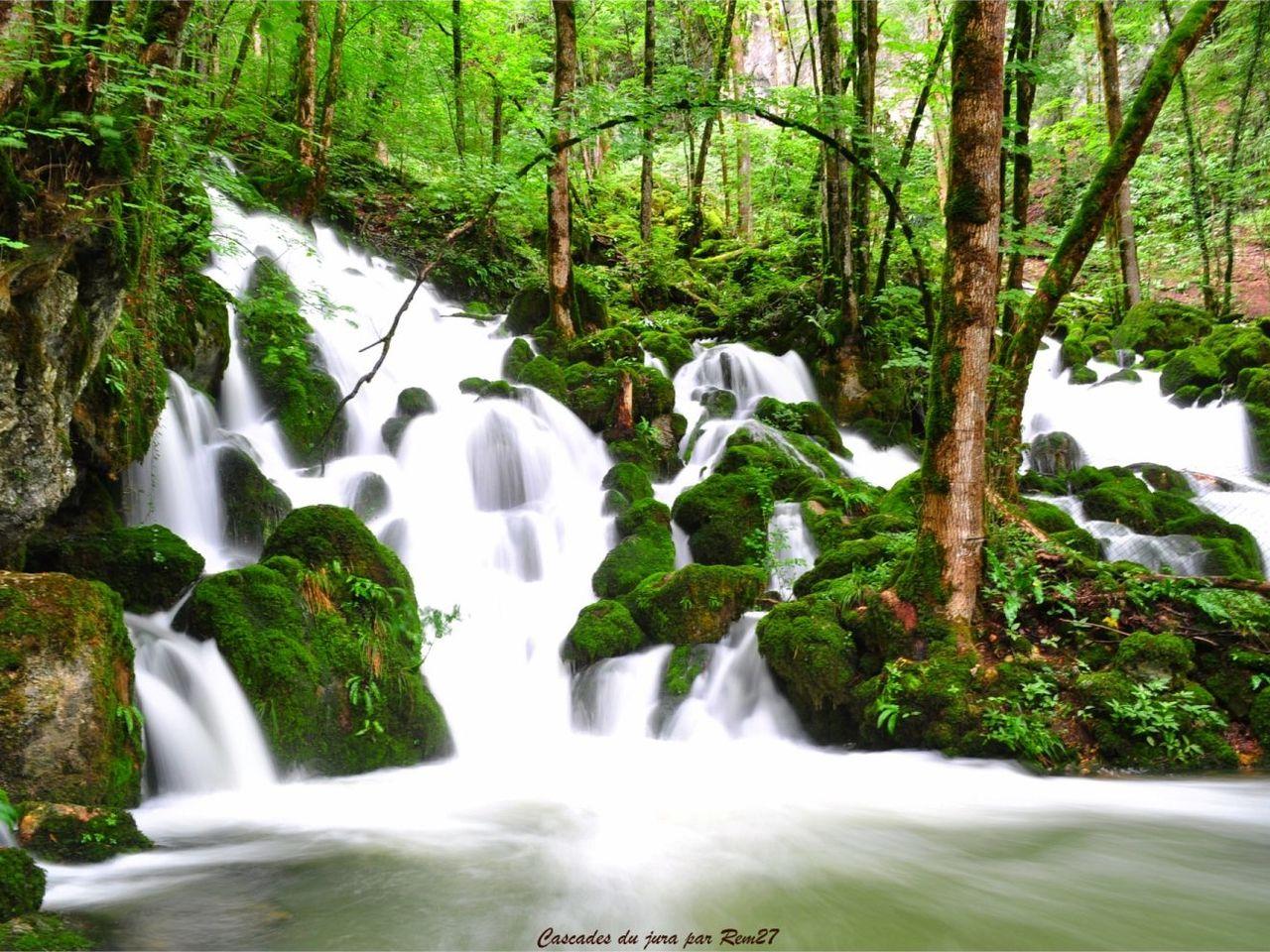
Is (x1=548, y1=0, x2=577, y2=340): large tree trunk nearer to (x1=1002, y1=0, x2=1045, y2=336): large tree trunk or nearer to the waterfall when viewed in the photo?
(x1=1002, y1=0, x2=1045, y2=336): large tree trunk

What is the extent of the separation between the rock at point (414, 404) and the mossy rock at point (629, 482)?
9.42 feet

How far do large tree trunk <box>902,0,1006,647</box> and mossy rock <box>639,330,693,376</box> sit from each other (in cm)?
913

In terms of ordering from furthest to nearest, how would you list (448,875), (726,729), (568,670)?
(568,670), (726,729), (448,875)

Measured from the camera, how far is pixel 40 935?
259 cm

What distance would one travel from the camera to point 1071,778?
540cm

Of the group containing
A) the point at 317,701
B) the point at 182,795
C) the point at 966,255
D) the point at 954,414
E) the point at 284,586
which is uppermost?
the point at 966,255

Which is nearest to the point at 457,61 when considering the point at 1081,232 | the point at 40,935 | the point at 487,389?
the point at 487,389

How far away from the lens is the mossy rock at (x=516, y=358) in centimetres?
1303

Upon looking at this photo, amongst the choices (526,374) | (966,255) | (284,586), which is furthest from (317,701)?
(526,374)

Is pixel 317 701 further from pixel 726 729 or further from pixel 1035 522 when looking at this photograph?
pixel 1035 522

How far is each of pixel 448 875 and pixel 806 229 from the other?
60.7 ft

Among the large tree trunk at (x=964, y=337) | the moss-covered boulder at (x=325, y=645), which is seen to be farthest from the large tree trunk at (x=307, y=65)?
the large tree trunk at (x=964, y=337)

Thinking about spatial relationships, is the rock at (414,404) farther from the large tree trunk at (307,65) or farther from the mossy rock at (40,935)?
the mossy rock at (40,935)

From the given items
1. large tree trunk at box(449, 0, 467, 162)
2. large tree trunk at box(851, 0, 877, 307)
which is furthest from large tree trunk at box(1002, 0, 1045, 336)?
large tree trunk at box(449, 0, 467, 162)
